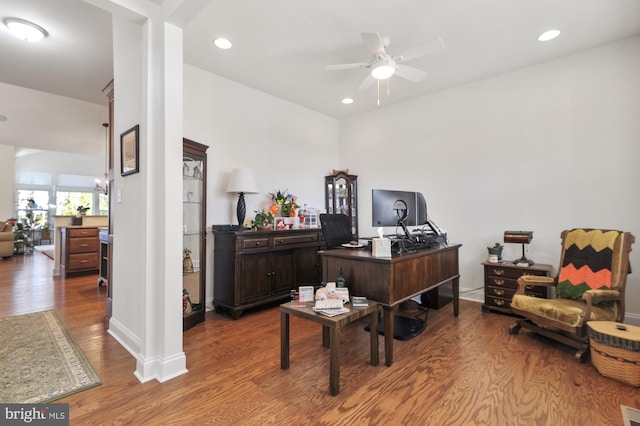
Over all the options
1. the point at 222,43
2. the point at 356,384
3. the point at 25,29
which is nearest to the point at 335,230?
the point at 356,384

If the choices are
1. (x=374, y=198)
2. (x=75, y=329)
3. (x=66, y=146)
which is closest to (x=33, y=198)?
(x=66, y=146)

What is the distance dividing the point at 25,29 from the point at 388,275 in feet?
13.4

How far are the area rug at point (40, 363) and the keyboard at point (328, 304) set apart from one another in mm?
1541

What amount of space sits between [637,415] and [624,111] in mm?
2909

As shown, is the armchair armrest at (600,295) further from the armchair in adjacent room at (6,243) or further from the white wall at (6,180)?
the white wall at (6,180)

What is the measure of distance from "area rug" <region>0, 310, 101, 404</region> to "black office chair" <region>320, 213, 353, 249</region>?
219 centimetres

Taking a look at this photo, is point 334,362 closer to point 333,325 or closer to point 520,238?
point 333,325

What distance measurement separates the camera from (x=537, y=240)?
3.60 metres

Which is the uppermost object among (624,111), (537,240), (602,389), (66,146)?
(66,146)

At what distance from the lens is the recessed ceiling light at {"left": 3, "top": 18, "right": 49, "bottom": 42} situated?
2.83 meters

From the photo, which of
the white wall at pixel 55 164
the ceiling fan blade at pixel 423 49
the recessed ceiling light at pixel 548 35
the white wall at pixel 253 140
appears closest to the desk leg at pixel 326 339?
the white wall at pixel 253 140

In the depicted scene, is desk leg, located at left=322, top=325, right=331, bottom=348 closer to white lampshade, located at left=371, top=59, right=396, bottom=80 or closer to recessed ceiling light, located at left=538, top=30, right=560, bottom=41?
white lampshade, located at left=371, top=59, right=396, bottom=80

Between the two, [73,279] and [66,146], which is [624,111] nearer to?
[73,279]

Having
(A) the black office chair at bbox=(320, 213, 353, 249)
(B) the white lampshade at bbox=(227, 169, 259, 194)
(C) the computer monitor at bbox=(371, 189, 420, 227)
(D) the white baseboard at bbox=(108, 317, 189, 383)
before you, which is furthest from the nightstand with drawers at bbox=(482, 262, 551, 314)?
(D) the white baseboard at bbox=(108, 317, 189, 383)
